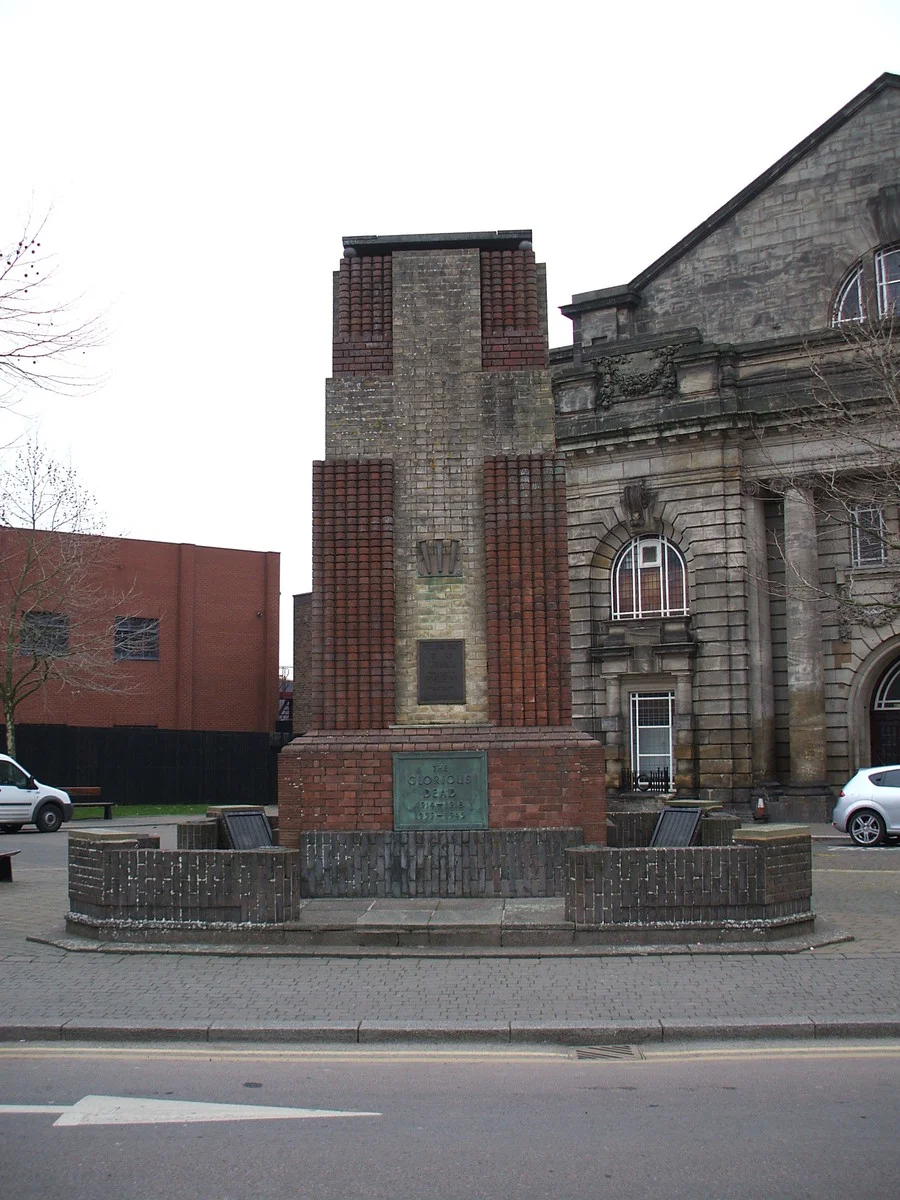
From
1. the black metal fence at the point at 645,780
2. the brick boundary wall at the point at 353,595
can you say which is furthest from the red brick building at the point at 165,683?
the brick boundary wall at the point at 353,595

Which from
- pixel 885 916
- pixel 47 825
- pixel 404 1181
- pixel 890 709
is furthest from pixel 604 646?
pixel 404 1181

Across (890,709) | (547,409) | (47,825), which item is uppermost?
(547,409)

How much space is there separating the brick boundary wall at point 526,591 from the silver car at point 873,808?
41.8ft

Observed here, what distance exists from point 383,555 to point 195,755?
30033 millimetres

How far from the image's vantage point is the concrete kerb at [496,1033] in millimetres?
7875

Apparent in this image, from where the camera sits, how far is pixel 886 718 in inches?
1195

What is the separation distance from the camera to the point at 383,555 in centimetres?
1259

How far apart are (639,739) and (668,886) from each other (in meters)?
21.9

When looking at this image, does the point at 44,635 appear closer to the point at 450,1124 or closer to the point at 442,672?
the point at 442,672

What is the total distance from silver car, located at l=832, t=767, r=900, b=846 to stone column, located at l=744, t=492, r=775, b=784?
23.2 feet

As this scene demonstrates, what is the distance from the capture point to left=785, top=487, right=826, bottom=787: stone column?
29938 millimetres

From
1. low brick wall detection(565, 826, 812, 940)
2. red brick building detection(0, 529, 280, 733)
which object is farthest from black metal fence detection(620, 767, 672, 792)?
low brick wall detection(565, 826, 812, 940)

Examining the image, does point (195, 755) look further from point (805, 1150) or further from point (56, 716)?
point (805, 1150)

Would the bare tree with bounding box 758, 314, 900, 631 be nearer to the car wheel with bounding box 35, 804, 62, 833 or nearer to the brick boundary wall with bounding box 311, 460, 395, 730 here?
the brick boundary wall with bounding box 311, 460, 395, 730
